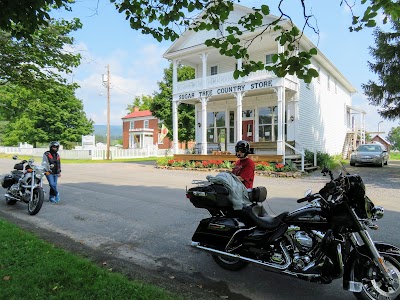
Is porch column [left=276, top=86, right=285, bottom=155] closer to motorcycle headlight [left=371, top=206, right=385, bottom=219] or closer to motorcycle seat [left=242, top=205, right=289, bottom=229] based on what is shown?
motorcycle seat [left=242, top=205, right=289, bottom=229]

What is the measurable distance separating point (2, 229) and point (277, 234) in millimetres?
4864

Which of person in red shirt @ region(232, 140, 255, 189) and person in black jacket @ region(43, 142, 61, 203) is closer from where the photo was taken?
person in red shirt @ region(232, 140, 255, 189)

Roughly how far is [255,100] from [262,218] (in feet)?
61.6

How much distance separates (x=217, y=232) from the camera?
414 centimetres

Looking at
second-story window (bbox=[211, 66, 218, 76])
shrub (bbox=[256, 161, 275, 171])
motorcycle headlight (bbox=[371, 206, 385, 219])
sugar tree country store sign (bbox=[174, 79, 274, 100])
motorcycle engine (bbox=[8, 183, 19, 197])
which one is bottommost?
motorcycle engine (bbox=[8, 183, 19, 197])

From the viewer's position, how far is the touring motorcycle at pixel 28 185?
25.5ft

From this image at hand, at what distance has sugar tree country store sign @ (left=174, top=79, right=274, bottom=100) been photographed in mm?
18766

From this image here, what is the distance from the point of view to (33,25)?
407cm

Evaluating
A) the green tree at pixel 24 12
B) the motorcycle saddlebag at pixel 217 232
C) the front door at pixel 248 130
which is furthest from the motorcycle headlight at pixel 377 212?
the front door at pixel 248 130

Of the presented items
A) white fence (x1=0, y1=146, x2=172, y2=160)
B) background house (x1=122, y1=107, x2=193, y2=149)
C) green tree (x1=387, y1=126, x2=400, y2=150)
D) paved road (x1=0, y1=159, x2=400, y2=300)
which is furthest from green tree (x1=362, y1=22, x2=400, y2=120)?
green tree (x1=387, y1=126, x2=400, y2=150)

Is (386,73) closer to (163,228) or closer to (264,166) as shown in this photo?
(264,166)

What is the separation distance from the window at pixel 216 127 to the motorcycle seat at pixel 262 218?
19.9m

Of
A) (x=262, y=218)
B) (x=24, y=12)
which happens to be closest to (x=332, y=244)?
(x=262, y=218)

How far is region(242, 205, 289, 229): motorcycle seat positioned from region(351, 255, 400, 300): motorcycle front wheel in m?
0.86
